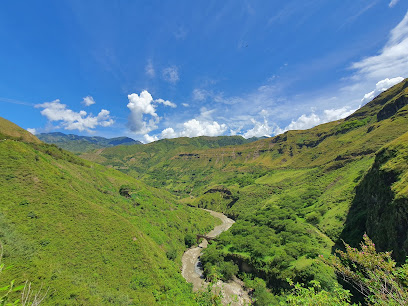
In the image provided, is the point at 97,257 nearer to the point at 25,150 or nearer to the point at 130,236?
the point at 130,236

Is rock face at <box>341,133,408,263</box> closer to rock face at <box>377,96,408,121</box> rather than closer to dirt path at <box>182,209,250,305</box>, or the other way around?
dirt path at <box>182,209,250,305</box>

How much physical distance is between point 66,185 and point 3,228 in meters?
22.8

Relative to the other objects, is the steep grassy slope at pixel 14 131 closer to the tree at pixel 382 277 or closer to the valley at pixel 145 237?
the valley at pixel 145 237

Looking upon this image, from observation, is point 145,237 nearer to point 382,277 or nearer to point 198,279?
point 198,279

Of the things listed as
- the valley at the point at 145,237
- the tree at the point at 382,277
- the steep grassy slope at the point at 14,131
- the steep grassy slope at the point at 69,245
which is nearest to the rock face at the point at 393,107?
the valley at the point at 145,237

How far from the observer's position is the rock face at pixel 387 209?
3391cm

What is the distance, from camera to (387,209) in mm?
39969

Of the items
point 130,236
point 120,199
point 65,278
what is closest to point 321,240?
point 130,236

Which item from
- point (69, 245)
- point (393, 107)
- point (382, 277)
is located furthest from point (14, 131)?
point (393, 107)

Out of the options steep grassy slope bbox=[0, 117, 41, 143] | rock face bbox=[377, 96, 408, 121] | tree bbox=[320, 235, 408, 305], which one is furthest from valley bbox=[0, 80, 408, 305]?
rock face bbox=[377, 96, 408, 121]

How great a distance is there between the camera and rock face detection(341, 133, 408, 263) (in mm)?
33906

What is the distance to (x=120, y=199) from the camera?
76.9 meters

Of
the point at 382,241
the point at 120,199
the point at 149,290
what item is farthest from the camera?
the point at 120,199

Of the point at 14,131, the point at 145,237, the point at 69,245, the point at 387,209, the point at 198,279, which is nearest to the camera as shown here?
the point at 387,209
